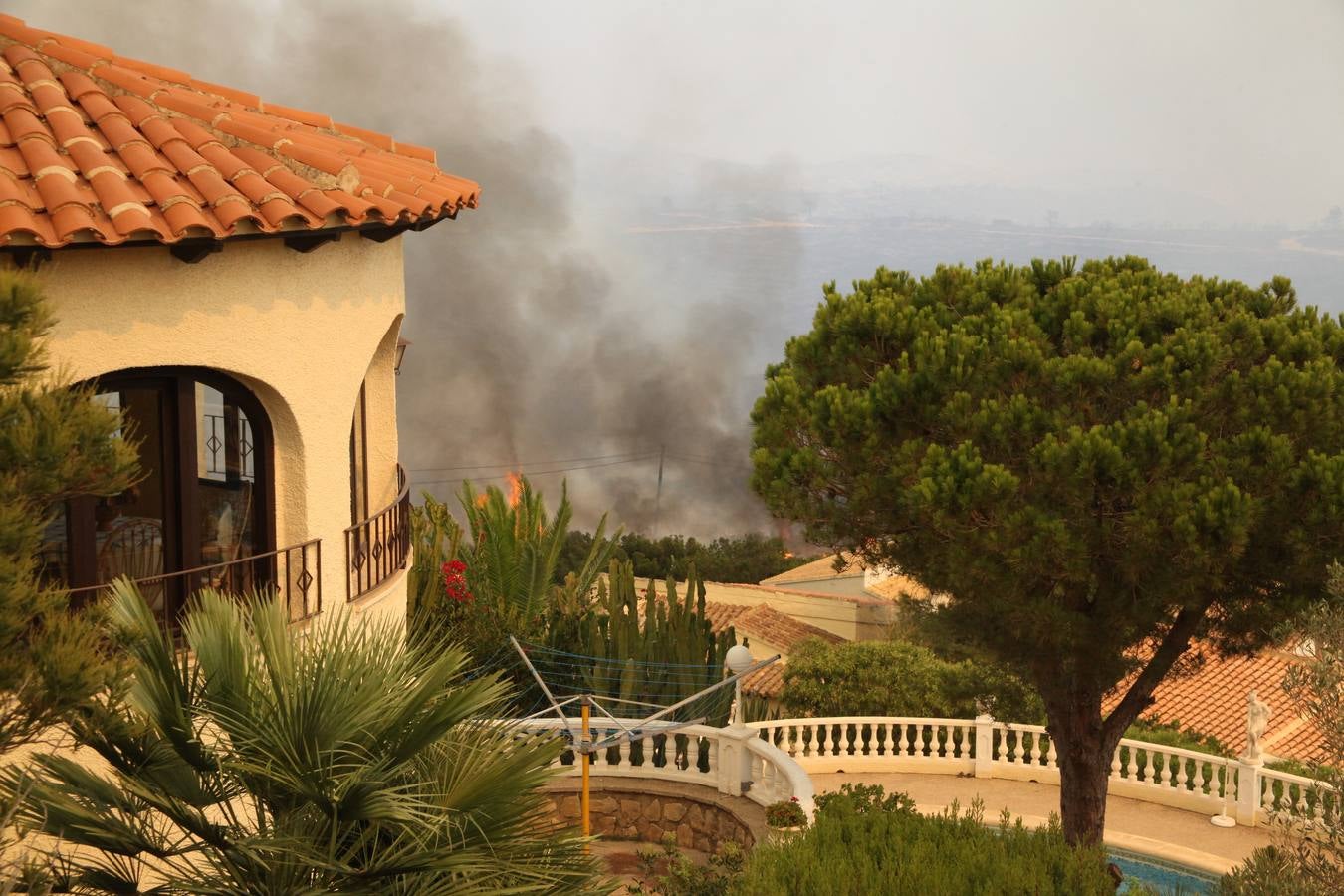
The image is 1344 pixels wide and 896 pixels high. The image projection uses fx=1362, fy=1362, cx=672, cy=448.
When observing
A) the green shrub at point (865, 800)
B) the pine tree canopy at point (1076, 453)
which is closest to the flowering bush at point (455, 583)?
the pine tree canopy at point (1076, 453)

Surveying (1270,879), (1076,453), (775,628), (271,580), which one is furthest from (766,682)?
(1270,879)

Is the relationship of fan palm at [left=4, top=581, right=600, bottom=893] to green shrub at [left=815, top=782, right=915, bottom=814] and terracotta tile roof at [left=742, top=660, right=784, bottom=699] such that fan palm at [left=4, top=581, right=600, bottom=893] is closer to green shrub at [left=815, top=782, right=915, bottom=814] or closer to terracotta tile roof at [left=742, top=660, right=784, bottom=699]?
green shrub at [left=815, top=782, right=915, bottom=814]

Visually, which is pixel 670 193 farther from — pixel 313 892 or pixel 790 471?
pixel 313 892

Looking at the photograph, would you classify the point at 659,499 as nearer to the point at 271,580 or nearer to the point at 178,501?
the point at 271,580

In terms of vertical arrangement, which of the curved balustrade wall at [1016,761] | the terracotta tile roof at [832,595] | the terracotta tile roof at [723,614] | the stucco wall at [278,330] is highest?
the stucco wall at [278,330]

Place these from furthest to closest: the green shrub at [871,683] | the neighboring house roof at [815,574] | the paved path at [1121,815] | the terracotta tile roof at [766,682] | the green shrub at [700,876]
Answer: the neighboring house roof at [815,574] < the terracotta tile roof at [766,682] < the green shrub at [871,683] < the paved path at [1121,815] < the green shrub at [700,876]

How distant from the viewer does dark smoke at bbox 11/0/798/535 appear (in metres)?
112

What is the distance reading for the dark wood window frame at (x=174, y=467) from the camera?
358 inches

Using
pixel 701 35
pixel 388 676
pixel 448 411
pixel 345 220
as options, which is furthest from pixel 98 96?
pixel 701 35

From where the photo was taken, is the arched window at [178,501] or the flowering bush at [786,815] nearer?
the arched window at [178,501]

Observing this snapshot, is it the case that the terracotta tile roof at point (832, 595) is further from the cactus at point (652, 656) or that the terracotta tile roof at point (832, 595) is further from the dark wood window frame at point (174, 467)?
the dark wood window frame at point (174, 467)

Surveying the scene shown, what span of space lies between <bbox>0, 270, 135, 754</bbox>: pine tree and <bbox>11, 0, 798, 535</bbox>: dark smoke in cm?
10313

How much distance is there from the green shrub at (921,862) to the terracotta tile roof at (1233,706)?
19.9 meters

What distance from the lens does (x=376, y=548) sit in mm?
11859
